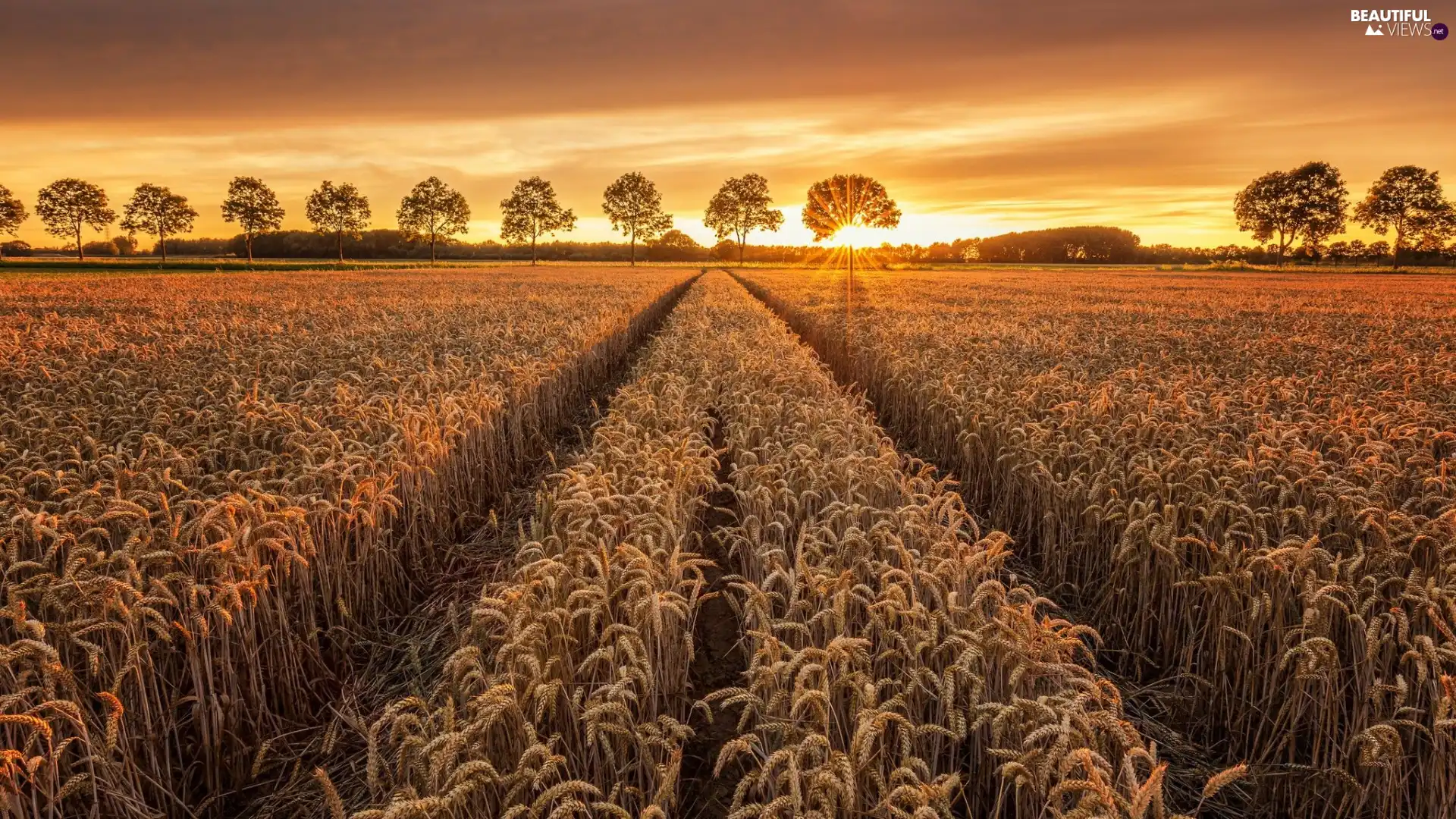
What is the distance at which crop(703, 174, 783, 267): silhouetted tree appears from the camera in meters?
130

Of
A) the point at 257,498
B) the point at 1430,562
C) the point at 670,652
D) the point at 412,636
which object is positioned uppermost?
the point at 257,498

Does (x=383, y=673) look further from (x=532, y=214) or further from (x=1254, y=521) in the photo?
(x=532, y=214)

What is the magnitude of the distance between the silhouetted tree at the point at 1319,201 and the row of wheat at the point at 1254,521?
11924cm

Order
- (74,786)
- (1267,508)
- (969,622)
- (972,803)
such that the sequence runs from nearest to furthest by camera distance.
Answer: (74,786) < (972,803) < (969,622) < (1267,508)

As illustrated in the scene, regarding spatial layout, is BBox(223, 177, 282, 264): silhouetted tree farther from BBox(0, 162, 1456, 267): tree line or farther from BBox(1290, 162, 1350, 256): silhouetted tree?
BBox(1290, 162, 1350, 256): silhouetted tree

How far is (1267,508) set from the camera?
4.79 metres

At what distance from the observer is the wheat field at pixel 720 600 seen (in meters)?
2.88

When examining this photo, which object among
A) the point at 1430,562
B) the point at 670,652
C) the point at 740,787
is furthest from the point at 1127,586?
the point at 740,787

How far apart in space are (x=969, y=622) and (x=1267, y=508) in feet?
9.58

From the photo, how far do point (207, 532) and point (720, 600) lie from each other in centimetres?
374

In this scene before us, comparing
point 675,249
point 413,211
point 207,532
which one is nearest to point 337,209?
point 413,211

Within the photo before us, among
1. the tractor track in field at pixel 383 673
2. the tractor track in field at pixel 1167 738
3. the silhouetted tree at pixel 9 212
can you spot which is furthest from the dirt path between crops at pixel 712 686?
the silhouetted tree at pixel 9 212

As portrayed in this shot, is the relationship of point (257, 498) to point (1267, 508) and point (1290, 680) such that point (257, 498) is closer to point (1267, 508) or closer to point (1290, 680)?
point (1290, 680)

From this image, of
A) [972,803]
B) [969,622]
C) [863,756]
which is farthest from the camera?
[969,622]
